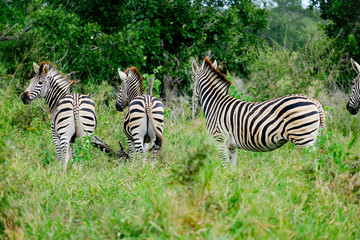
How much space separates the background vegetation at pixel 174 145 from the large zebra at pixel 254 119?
422mm

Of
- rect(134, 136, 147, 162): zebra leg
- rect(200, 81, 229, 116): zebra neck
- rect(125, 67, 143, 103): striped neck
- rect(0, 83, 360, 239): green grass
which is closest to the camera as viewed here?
rect(0, 83, 360, 239): green grass

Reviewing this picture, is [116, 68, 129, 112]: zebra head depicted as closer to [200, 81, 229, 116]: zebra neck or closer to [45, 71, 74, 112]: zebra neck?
[45, 71, 74, 112]: zebra neck

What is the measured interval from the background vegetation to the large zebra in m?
0.42

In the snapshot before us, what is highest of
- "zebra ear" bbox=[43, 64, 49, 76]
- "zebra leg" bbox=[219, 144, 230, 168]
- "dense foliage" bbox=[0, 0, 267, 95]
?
"dense foliage" bbox=[0, 0, 267, 95]

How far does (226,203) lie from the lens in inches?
148

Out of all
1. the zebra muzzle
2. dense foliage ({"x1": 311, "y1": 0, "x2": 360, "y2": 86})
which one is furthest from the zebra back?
dense foliage ({"x1": 311, "y1": 0, "x2": 360, "y2": 86})

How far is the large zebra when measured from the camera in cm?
576

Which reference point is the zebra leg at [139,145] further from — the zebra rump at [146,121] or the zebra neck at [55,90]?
the zebra neck at [55,90]

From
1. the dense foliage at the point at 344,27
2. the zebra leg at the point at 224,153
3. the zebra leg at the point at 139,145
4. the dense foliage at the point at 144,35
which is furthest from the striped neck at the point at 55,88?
the dense foliage at the point at 344,27

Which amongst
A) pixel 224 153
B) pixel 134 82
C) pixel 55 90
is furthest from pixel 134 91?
pixel 224 153

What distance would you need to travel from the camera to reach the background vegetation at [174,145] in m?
3.69

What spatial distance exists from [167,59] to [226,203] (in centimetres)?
938

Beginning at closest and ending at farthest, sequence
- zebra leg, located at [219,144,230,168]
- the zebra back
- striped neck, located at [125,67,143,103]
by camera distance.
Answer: the zebra back → zebra leg, located at [219,144,230,168] → striped neck, located at [125,67,143,103]

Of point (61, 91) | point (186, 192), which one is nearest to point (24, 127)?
point (61, 91)
